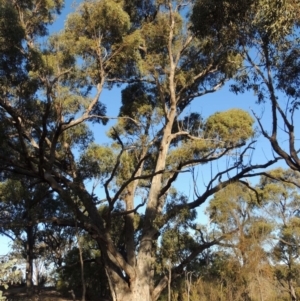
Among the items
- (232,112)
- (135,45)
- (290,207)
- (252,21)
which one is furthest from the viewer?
(290,207)

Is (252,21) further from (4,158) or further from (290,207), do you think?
(290,207)

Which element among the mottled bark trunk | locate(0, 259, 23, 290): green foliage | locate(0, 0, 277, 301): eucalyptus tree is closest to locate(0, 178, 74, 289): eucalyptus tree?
the mottled bark trunk

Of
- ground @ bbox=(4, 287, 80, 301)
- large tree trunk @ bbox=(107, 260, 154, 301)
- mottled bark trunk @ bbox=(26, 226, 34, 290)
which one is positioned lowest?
large tree trunk @ bbox=(107, 260, 154, 301)

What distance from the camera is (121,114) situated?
1678 cm

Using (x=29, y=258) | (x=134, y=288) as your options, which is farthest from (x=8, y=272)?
(x=29, y=258)

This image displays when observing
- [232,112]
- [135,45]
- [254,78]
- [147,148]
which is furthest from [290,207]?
[254,78]

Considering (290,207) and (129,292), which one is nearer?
(129,292)

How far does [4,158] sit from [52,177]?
4.43 feet

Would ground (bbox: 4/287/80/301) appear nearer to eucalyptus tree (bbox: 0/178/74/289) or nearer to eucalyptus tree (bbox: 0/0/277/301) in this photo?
eucalyptus tree (bbox: 0/178/74/289)

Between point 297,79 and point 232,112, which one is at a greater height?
point 232,112

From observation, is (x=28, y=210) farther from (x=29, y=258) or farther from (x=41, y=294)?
(x=41, y=294)

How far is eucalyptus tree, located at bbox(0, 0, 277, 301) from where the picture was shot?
12922 mm

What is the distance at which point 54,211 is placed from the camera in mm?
20781

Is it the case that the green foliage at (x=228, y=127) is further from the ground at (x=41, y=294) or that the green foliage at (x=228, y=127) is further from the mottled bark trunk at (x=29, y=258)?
the ground at (x=41, y=294)
